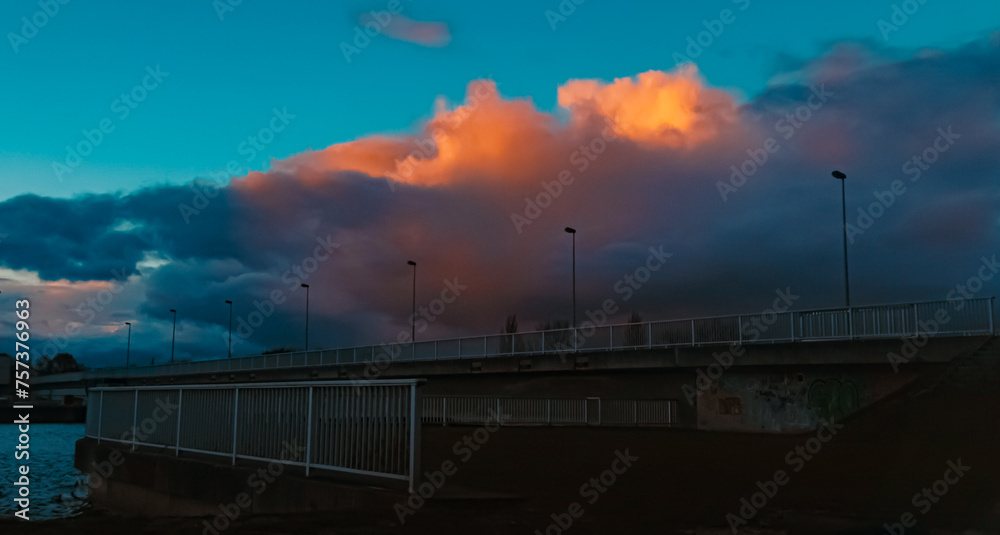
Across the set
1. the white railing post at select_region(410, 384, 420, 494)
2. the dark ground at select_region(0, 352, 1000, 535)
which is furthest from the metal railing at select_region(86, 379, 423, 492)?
the dark ground at select_region(0, 352, 1000, 535)

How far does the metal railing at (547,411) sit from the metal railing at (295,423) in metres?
22.9

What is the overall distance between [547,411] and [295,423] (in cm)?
2619

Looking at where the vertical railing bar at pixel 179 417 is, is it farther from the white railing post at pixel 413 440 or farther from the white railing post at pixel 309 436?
the white railing post at pixel 413 440

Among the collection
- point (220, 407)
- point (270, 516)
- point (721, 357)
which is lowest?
point (270, 516)

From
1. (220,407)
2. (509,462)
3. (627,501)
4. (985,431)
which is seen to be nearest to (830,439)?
(985,431)

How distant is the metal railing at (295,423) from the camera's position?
945cm

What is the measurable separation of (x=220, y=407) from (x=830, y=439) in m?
19.1

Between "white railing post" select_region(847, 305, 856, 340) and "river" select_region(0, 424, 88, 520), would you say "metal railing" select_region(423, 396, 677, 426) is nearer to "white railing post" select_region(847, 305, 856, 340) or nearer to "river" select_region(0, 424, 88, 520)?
"white railing post" select_region(847, 305, 856, 340)

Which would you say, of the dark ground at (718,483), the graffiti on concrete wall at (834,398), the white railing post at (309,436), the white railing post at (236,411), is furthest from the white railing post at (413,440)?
the graffiti on concrete wall at (834,398)

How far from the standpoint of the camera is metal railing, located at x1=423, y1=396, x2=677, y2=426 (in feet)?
112

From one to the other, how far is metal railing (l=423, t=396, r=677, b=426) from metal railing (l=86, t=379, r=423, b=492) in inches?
902

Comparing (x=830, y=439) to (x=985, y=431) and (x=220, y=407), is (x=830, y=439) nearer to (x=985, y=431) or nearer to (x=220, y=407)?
(x=985, y=431)

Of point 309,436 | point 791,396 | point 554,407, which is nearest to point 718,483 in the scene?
point 309,436

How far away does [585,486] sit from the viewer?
1257cm
